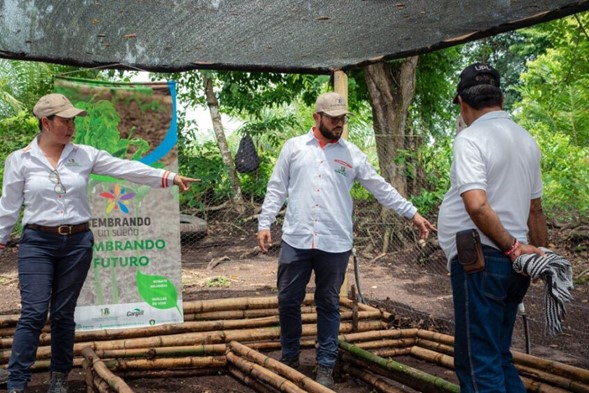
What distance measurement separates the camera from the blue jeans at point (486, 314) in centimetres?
324

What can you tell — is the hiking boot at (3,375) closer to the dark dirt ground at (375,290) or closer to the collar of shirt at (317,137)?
the dark dirt ground at (375,290)

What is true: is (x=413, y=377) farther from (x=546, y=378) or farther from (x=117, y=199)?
(x=117, y=199)

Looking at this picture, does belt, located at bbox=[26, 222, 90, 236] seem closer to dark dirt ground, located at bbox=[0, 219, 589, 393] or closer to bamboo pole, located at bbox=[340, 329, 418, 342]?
dark dirt ground, located at bbox=[0, 219, 589, 393]

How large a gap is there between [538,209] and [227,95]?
10.2m

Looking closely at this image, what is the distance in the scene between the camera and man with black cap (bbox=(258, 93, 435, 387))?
4871 millimetres

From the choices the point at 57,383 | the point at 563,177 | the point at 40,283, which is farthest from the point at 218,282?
the point at 563,177

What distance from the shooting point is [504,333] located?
134 inches

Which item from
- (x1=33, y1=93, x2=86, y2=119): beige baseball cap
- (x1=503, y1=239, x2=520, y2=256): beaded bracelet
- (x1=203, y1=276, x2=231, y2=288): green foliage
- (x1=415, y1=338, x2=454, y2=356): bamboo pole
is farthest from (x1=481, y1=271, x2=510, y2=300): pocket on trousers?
(x1=203, y1=276, x2=231, y2=288): green foliage

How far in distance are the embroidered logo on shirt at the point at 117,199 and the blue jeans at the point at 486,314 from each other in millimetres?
3029

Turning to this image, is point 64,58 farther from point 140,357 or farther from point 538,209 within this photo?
point 538,209

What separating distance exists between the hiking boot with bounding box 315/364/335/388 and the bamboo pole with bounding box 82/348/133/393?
4.25 ft

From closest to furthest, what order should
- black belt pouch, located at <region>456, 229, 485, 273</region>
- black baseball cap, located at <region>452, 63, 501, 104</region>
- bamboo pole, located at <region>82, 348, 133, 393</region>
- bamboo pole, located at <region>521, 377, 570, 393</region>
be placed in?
black belt pouch, located at <region>456, 229, 485, 273</region>, black baseball cap, located at <region>452, 63, 501, 104</region>, bamboo pole, located at <region>82, 348, 133, 393</region>, bamboo pole, located at <region>521, 377, 570, 393</region>

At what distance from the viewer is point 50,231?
4340 millimetres

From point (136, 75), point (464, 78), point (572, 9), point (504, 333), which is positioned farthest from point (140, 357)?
point (136, 75)
